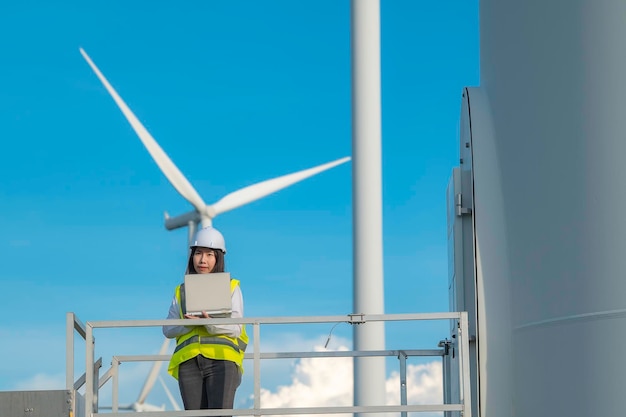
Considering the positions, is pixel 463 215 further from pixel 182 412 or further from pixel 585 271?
pixel 182 412

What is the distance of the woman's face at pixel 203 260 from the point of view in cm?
993

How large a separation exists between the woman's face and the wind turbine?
1555 centimetres

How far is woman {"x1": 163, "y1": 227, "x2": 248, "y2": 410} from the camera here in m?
9.91

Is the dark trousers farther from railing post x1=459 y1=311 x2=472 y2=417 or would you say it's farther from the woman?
railing post x1=459 y1=311 x2=472 y2=417

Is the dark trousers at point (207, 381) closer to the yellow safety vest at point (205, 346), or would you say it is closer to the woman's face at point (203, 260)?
the yellow safety vest at point (205, 346)

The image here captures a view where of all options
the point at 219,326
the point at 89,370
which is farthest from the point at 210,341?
the point at 89,370

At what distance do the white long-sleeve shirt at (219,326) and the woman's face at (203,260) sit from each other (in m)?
0.30

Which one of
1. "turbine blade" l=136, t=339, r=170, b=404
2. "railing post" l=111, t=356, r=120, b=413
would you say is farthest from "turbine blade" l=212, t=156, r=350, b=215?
"railing post" l=111, t=356, r=120, b=413

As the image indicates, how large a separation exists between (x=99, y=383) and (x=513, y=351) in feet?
12.4

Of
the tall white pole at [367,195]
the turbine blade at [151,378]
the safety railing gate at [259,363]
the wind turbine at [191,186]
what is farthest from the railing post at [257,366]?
the turbine blade at [151,378]

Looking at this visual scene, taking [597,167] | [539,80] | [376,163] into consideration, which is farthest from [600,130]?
[376,163]

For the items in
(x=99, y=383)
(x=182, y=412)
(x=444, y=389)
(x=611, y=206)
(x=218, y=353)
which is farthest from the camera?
(x=444, y=389)

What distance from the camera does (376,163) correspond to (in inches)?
790

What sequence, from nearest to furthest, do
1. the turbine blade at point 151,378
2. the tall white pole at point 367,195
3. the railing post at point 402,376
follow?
the railing post at point 402,376
the tall white pole at point 367,195
the turbine blade at point 151,378
